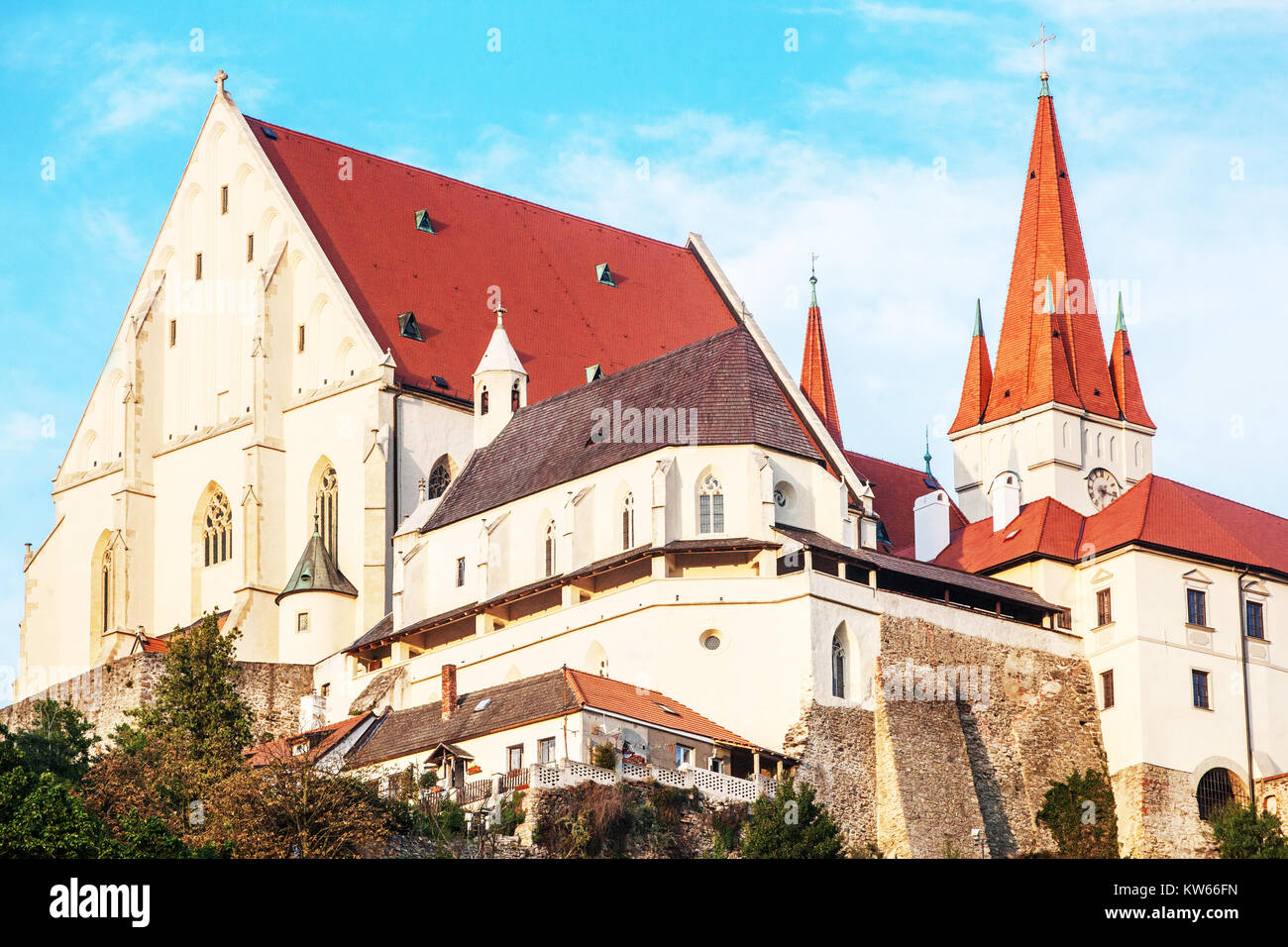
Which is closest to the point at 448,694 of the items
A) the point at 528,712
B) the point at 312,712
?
the point at 528,712

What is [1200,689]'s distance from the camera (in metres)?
59.5

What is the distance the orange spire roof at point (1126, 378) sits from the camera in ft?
267

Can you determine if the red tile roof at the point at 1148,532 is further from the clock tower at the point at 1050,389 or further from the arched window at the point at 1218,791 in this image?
the clock tower at the point at 1050,389

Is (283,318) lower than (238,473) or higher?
higher

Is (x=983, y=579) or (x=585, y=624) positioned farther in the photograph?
(x=983, y=579)

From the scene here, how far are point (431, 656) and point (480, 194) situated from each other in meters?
22.5

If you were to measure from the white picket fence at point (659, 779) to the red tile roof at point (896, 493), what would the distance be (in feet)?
83.3

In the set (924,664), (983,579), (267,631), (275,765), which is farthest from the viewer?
(267,631)

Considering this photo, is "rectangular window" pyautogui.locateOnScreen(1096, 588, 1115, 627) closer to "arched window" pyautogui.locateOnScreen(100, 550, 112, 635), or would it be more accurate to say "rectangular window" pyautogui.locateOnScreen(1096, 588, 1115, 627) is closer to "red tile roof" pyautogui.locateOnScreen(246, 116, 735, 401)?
"red tile roof" pyautogui.locateOnScreen(246, 116, 735, 401)

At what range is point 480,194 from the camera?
261 ft

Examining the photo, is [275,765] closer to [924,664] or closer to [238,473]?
[924,664]

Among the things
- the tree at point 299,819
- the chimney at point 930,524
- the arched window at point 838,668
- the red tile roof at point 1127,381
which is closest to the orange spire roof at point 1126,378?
the red tile roof at point 1127,381
